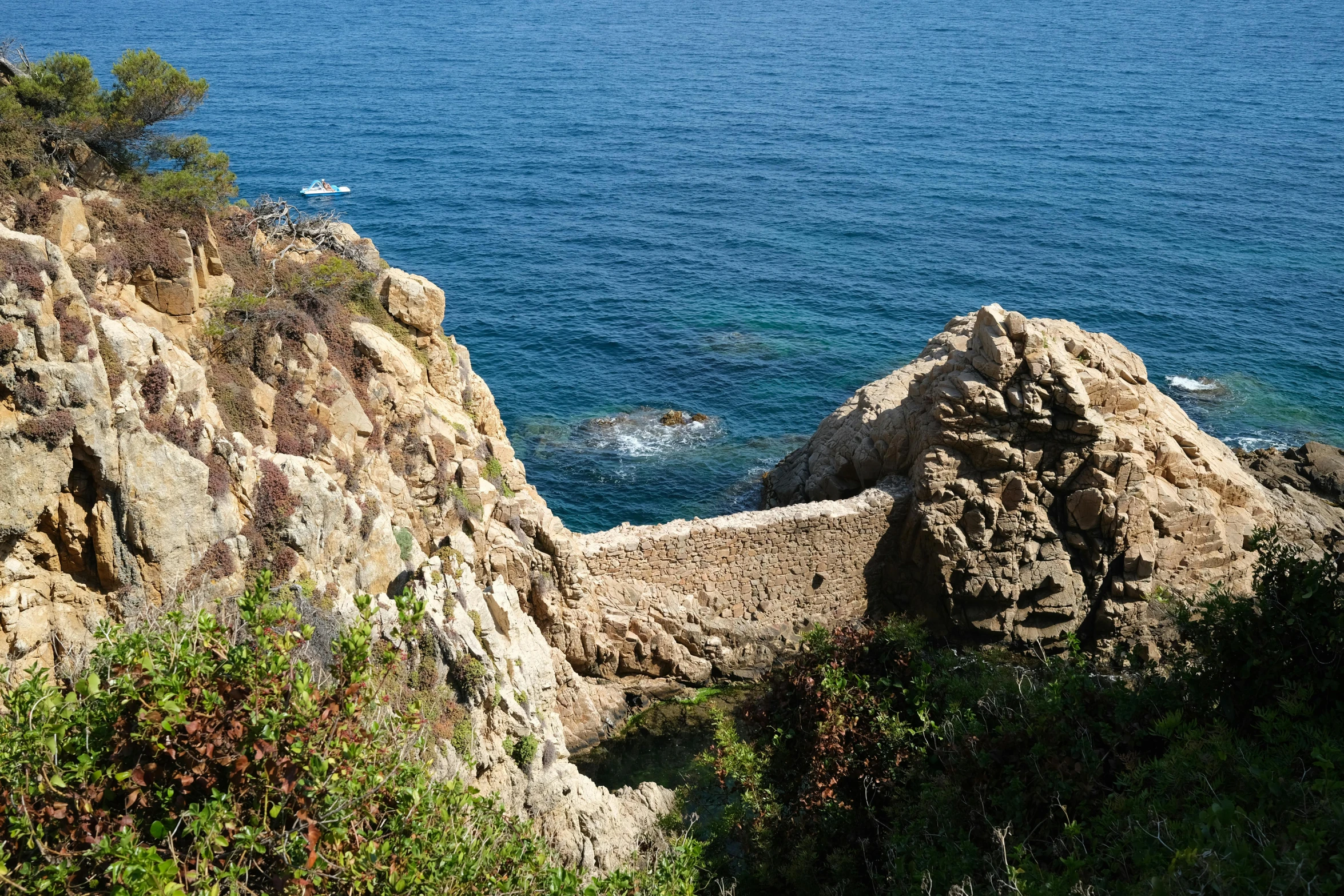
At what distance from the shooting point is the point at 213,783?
408 inches

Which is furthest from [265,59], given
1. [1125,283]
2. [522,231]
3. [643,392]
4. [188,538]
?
[188,538]

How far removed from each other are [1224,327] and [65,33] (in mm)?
116067

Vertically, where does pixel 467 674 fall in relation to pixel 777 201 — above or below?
below

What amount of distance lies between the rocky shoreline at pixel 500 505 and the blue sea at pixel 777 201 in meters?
8.80

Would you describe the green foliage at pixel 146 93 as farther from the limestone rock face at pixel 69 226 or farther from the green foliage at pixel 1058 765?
the green foliage at pixel 1058 765

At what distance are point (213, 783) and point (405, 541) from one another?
12318 mm

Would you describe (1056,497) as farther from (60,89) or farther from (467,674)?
(60,89)

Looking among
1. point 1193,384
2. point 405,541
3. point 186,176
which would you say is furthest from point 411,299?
point 1193,384

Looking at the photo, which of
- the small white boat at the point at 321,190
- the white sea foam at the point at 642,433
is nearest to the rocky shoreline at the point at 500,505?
the white sea foam at the point at 642,433

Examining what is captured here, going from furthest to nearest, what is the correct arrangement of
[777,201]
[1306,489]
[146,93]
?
[777,201], [1306,489], [146,93]

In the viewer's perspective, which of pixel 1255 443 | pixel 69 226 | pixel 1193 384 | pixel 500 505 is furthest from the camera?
pixel 1193 384

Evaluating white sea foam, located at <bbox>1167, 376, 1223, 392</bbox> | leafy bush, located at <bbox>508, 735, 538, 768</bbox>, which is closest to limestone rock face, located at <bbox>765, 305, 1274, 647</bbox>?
leafy bush, located at <bbox>508, 735, 538, 768</bbox>

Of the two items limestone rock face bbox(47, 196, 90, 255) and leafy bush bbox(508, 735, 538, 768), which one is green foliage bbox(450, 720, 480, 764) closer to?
leafy bush bbox(508, 735, 538, 768)

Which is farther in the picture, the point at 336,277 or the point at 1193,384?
the point at 1193,384
